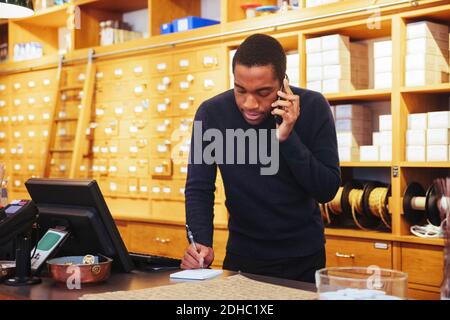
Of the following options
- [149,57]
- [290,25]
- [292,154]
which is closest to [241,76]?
[292,154]

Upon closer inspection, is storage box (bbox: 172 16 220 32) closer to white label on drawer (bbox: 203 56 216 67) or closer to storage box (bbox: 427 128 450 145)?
white label on drawer (bbox: 203 56 216 67)

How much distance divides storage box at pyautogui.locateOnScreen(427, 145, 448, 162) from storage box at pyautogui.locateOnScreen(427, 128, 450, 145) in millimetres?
23

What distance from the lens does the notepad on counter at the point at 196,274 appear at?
210 centimetres

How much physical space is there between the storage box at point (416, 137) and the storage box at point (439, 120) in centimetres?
6

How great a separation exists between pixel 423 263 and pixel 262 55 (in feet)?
6.85

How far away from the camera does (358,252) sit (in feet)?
13.6

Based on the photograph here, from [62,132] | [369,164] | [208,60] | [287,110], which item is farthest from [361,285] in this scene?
[62,132]

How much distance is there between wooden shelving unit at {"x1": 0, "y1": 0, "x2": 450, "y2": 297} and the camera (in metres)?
3.96

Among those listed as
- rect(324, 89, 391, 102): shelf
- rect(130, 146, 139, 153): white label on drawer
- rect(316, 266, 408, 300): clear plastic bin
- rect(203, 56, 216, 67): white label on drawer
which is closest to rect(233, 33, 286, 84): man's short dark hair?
rect(316, 266, 408, 300): clear plastic bin

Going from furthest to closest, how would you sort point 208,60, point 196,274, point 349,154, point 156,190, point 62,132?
point 62,132 < point 156,190 < point 208,60 < point 349,154 < point 196,274

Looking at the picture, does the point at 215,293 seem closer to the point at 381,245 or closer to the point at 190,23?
the point at 381,245

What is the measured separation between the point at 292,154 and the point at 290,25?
2.39 metres

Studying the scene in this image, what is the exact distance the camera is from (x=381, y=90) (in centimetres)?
406
